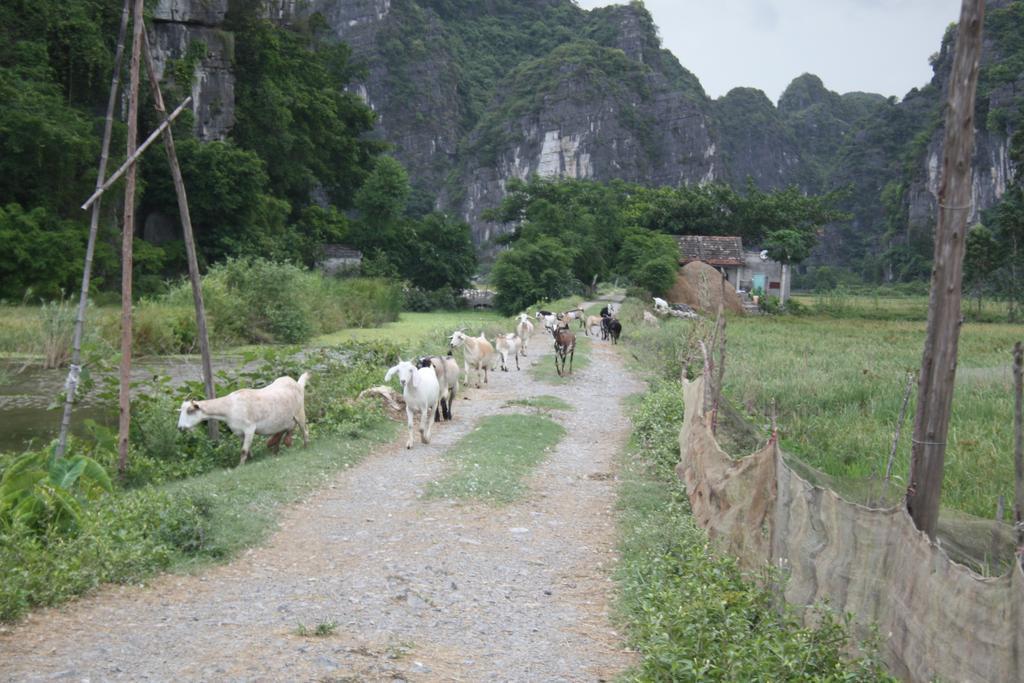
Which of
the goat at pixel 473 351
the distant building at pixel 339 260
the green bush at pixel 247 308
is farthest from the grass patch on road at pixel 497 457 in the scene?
the distant building at pixel 339 260

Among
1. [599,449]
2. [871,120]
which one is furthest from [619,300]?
[871,120]

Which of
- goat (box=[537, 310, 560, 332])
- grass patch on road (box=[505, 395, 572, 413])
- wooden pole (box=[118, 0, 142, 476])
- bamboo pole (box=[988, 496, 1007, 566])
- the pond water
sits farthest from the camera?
goat (box=[537, 310, 560, 332])

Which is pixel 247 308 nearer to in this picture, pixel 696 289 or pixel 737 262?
pixel 696 289

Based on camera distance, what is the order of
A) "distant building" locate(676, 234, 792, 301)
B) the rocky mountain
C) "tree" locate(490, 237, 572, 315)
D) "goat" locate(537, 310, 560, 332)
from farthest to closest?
the rocky mountain, "distant building" locate(676, 234, 792, 301), "tree" locate(490, 237, 572, 315), "goat" locate(537, 310, 560, 332)

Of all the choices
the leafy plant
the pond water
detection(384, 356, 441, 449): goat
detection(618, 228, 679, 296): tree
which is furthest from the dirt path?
detection(618, 228, 679, 296): tree

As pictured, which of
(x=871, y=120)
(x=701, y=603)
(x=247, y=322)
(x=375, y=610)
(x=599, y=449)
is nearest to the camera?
(x=701, y=603)

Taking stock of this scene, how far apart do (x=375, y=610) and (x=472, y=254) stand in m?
47.9

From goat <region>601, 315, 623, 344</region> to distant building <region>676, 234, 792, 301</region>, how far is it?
2442cm

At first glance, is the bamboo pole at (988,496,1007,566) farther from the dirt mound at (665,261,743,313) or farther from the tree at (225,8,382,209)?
the tree at (225,8,382,209)

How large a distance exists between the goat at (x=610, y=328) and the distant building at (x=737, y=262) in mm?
24422

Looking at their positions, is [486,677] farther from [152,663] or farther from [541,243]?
[541,243]

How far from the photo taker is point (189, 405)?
1043cm

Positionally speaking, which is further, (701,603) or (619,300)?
(619,300)

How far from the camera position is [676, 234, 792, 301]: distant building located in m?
52.6
